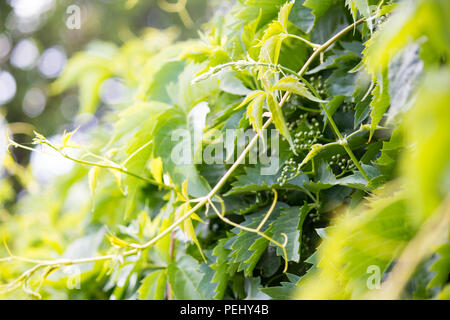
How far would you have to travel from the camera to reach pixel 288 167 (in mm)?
400

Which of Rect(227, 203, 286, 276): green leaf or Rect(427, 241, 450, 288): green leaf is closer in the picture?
Rect(427, 241, 450, 288): green leaf

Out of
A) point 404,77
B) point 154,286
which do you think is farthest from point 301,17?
point 154,286

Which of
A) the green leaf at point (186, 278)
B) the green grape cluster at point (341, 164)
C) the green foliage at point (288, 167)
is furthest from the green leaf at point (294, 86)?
the green leaf at point (186, 278)

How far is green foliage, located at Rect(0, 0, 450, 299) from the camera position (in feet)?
0.70

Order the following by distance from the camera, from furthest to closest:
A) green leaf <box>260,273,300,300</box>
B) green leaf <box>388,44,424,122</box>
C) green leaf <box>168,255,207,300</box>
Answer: green leaf <box>168,255,207,300</box> → green leaf <box>260,273,300,300</box> → green leaf <box>388,44,424,122</box>

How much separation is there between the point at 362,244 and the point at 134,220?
0.40 m

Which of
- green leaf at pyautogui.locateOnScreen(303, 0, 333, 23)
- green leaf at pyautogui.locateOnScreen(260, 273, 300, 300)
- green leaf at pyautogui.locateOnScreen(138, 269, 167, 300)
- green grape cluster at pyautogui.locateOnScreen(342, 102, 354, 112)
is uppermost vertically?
green leaf at pyautogui.locateOnScreen(303, 0, 333, 23)

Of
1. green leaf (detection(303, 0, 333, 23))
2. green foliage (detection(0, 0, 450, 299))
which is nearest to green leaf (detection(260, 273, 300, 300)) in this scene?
green foliage (detection(0, 0, 450, 299))

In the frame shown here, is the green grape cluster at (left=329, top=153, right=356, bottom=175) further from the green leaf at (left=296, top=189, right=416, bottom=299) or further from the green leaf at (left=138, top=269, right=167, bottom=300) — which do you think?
the green leaf at (left=138, top=269, right=167, bottom=300)

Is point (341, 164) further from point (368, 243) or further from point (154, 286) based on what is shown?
point (154, 286)

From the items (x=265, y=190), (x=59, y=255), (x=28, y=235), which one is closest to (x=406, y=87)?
(x=265, y=190)

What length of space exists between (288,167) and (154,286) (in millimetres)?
253
